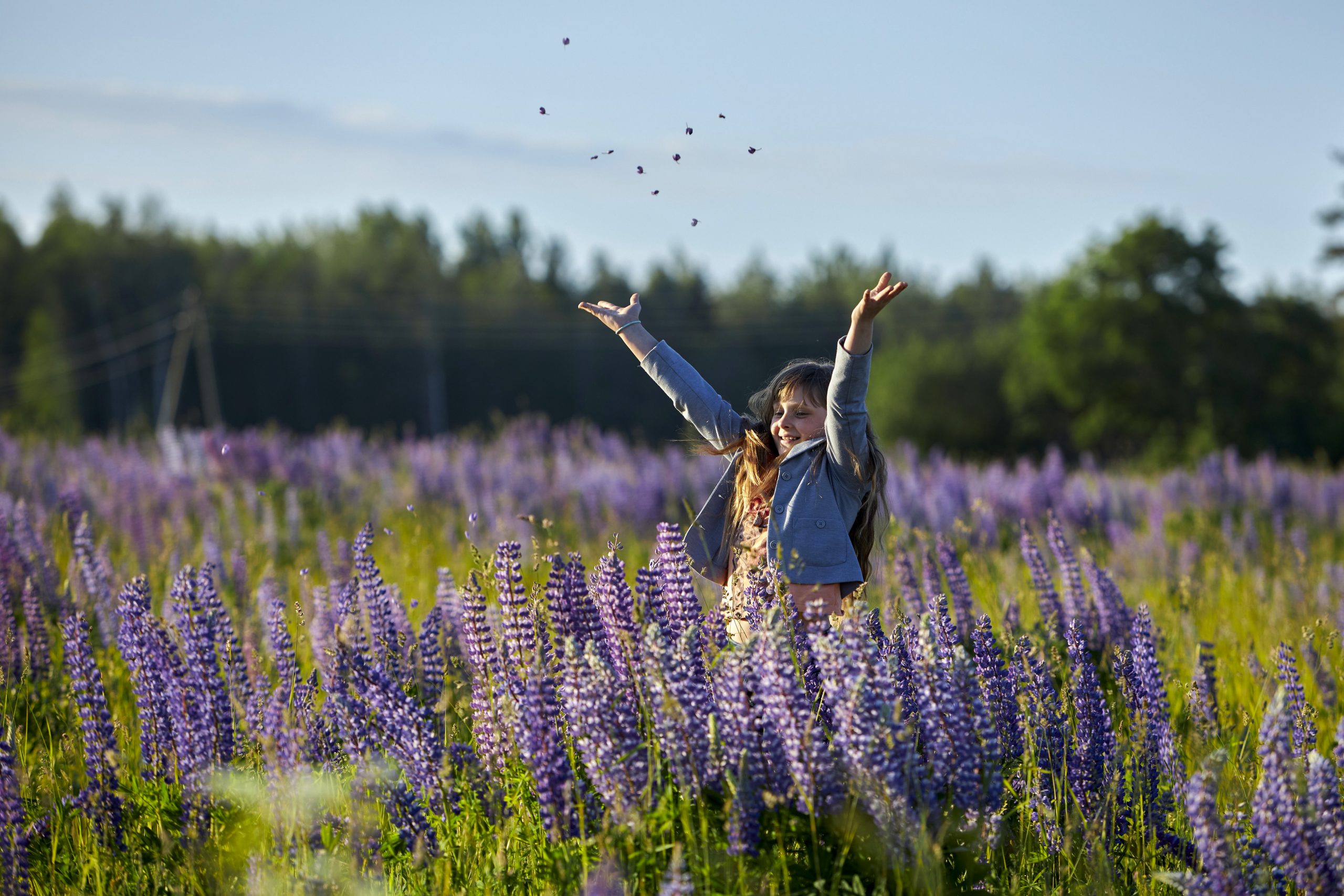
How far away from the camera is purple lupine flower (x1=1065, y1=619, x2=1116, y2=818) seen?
9.62 ft

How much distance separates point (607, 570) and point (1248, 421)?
1542 inches

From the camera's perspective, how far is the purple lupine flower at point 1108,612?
4418 millimetres

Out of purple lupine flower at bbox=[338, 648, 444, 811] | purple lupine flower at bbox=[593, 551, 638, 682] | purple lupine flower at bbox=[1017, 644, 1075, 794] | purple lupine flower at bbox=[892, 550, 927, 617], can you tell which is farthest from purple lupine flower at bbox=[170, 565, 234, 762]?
purple lupine flower at bbox=[892, 550, 927, 617]

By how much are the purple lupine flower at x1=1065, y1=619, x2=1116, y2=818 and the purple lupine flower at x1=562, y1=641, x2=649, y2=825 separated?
130 cm

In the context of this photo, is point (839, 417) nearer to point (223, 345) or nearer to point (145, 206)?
point (223, 345)

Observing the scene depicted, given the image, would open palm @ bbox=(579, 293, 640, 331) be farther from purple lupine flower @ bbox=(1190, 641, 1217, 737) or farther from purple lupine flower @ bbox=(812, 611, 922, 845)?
purple lupine flower @ bbox=(1190, 641, 1217, 737)

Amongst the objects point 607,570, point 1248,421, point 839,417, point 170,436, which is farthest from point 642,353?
point 1248,421

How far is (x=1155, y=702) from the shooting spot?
126 inches

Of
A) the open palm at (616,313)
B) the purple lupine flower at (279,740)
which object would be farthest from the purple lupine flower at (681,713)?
the open palm at (616,313)

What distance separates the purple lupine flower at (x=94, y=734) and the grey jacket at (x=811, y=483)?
6.24 feet

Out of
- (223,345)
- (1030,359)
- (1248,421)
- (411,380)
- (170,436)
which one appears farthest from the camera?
(411,380)

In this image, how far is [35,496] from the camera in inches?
297

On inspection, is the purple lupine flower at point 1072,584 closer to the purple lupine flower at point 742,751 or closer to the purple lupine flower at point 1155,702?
the purple lupine flower at point 1155,702

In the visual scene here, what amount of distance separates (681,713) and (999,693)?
1118mm
